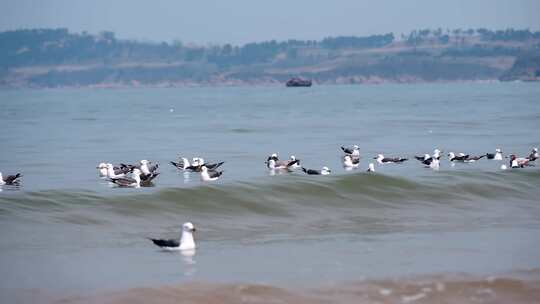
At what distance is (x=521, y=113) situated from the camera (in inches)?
2485

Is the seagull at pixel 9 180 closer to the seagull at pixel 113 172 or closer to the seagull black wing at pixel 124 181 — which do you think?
the seagull at pixel 113 172

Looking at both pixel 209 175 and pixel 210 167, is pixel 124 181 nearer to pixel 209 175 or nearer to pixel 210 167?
pixel 209 175

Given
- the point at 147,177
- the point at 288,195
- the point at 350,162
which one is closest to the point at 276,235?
the point at 288,195

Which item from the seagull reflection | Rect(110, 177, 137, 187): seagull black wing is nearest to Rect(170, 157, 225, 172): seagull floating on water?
Rect(110, 177, 137, 187): seagull black wing

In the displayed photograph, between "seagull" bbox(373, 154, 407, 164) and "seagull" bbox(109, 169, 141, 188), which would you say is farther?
"seagull" bbox(373, 154, 407, 164)

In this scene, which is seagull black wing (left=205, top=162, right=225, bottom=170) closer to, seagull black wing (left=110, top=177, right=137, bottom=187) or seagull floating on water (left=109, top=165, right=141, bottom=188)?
seagull floating on water (left=109, top=165, right=141, bottom=188)

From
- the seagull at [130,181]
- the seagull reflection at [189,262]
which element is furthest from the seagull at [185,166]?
the seagull reflection at [189,262]

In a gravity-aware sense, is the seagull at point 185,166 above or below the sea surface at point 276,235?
below

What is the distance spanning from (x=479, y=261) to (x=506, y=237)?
2.21 m

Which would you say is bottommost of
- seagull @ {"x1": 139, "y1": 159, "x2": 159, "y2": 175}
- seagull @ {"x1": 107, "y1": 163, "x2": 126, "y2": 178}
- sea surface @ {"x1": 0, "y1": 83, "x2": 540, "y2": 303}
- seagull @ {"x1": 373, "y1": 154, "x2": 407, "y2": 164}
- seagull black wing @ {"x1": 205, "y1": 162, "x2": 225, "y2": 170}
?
seagull @ {"x1": 373, "y1": 154, "x2": 407, "y2": 164}

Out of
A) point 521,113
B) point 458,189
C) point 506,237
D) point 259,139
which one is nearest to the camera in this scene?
point 506,237

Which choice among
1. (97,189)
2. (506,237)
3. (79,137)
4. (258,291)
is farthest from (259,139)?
(258,291)

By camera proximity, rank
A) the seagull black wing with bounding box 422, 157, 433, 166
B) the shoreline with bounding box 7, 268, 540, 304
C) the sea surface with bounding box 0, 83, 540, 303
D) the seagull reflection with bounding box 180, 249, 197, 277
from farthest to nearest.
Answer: the seagull black wing with bounding box 422, 157, 433, 166 < the seagull reflection with bounding box 180, 249, 197, 277 < the sea surface with bounding box 0, 83, 540, 303 < the shoreline with bounding box 7, 268, 540, 304

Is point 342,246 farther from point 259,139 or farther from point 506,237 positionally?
point 259,139
